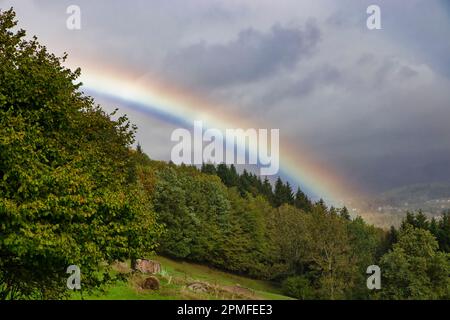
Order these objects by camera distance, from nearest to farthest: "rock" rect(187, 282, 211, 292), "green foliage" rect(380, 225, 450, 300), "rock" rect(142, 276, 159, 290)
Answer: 1. "rock" rect(142, 276, 159, 290)
2. "rock" rect(187, 282, 211, 292)
3. "green foliage" rect(380, 225, 450, 300)

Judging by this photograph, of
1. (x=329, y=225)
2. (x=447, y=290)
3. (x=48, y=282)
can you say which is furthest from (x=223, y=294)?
(x=329, y=225)

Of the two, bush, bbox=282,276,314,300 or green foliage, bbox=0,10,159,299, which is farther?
bush, bbox=282,276,314,300

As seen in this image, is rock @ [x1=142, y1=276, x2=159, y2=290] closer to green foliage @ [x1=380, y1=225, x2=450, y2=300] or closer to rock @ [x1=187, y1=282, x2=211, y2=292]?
rock @ [x1=187, y1=282, x2=211, y2=292]

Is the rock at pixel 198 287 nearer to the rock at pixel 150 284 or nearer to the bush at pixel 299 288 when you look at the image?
the rock at pixel 150 284

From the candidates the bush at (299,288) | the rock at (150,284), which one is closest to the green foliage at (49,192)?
the rock at (150,284)

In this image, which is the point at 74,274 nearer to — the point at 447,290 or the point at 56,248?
the point at 56,248

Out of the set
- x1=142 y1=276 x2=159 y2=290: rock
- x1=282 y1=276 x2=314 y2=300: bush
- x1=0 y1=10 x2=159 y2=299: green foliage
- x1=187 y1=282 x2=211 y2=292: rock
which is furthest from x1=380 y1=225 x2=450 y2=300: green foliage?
x1=0 y1=10 x2=159 y2=299: green foliage

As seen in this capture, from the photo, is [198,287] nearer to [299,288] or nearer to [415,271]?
[415,271]

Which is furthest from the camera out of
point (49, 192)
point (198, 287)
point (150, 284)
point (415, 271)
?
point (415, 271)

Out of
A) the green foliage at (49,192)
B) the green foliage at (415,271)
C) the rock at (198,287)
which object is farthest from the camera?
the green foliage at (415,271)

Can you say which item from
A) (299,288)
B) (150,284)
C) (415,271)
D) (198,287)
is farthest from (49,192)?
(299,288)

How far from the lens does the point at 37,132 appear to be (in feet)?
75.3

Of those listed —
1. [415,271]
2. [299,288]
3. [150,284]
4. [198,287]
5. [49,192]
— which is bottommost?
[299,288]
